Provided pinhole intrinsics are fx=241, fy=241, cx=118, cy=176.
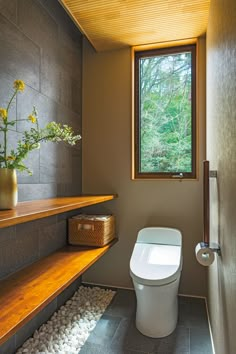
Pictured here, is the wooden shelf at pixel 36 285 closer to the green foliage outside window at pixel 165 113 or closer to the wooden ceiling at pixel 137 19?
the green foliage outside window at pixel 165 113

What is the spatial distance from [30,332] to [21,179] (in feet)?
3.29

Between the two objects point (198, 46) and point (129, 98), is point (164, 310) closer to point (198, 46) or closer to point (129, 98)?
point (129, 98)

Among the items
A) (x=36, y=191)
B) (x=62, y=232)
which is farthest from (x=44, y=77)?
(x=62, y=232)

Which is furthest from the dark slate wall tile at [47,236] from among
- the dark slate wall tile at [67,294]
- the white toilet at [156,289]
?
the white toilet at [156,289]

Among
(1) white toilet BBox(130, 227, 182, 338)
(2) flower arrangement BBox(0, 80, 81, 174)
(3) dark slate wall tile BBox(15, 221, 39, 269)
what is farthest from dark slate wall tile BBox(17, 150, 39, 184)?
(1) white toilet BBox(130, 227, 182, 338)

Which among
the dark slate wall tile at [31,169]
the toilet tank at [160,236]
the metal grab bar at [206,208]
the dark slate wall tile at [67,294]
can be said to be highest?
the dark slate wall tile at [31,169]

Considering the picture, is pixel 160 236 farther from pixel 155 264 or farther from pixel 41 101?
pixel 41 101

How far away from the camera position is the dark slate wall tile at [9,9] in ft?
4.45

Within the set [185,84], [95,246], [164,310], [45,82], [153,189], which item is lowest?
[164,310]

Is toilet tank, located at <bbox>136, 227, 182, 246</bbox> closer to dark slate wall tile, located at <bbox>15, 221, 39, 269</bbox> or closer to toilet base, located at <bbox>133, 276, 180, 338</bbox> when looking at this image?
toilet base, located at <bbox>133, 276, 180, 338</bbox>

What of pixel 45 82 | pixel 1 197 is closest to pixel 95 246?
pixel 1 197

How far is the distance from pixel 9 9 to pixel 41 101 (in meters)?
0.55

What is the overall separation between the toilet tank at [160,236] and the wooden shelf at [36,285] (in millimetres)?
407

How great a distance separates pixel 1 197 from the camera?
1154 millimetres
